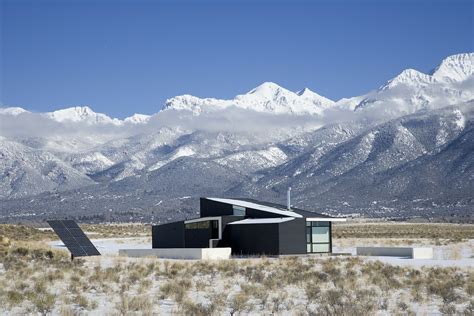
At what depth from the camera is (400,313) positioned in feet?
60.4

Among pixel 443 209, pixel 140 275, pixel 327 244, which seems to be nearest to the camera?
pixel 140 275

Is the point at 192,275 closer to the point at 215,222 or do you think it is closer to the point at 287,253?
the point at 287,253

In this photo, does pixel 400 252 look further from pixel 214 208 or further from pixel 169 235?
pixel 169 235

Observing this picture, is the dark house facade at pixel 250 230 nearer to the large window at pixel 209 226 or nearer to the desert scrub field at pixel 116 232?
the large window at pixel 209 226

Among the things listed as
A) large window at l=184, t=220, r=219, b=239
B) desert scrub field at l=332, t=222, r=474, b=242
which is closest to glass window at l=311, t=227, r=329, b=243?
large window at l=184, t=220, r=219, b=239

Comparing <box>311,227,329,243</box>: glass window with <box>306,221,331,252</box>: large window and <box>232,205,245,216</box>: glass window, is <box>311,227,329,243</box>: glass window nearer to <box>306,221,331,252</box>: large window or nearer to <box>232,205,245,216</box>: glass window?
<box>306,221,331,252</box>: large window

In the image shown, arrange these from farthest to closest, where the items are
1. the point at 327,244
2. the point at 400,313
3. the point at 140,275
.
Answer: the point at 327,244, the point at 140,275, the point at 400,313

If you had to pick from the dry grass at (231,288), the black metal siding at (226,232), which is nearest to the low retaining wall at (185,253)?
the black metal siding at (226,232)

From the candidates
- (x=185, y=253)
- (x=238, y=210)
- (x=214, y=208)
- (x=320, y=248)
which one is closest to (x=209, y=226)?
(x=238, y=210)

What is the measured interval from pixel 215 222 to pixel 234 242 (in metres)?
1.98

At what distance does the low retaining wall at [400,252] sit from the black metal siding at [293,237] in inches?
156

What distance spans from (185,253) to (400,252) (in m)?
11.6

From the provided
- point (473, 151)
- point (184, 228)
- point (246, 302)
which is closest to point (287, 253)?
point (184, 228)

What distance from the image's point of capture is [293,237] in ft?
140
